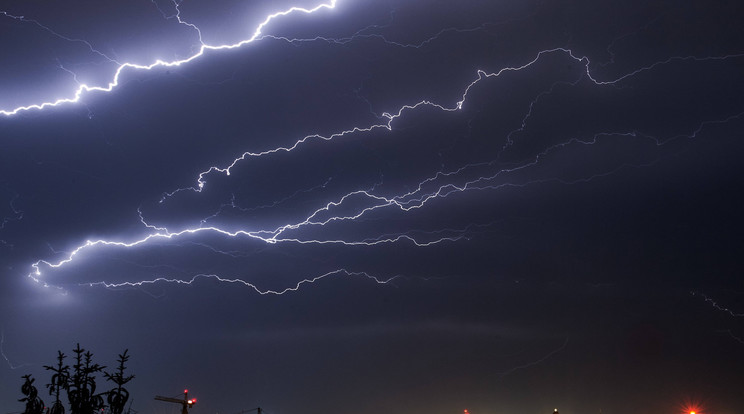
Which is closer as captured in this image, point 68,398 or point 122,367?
point 68,398

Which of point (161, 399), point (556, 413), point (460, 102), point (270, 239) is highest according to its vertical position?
point (460, 102)

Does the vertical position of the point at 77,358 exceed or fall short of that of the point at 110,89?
it falls short

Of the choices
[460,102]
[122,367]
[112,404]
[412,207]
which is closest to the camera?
[112,404]

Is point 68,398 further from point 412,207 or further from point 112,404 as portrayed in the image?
point 412,207

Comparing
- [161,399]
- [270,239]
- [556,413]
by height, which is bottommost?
[556,413]

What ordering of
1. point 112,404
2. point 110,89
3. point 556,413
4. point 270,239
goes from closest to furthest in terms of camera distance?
point 112,404 → point 110,89 → point 270,239 → point 556,413

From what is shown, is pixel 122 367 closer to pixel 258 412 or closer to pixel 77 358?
pixel 77 358

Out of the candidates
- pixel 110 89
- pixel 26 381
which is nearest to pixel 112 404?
pixel 26 381

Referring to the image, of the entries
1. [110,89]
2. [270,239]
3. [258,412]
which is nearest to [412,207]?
[270,239]

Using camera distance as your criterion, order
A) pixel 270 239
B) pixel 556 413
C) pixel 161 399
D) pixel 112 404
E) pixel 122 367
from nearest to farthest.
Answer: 1. pixel 112 404
2. pixel 122 367
3. pixel 270 239
4. pixel 556 413
5. pixel 161 399
